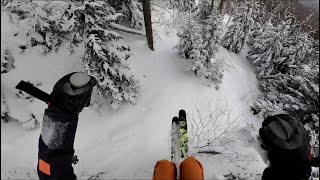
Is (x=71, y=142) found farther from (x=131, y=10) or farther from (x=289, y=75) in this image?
(x=289, y=75)

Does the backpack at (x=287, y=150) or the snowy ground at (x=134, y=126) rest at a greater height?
the backpack at (x=287, y=150)

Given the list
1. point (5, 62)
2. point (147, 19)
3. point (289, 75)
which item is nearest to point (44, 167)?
point (5, 62)

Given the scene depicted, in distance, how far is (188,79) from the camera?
13.3 metres

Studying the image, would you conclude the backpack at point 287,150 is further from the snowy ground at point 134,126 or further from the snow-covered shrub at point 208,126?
the snow-covered shrub at point 208,126

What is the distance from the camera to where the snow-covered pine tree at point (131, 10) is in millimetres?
12234

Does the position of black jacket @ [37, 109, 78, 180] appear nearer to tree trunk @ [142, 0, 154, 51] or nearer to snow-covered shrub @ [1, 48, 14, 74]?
snow-covered shrub @ [1, 48, 14, 74]

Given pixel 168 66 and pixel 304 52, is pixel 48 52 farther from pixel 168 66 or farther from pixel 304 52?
pixel 304 52

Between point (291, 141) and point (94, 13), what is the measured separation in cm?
670

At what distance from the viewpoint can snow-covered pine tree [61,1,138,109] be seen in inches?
344

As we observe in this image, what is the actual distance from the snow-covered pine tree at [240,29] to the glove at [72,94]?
16.0 m

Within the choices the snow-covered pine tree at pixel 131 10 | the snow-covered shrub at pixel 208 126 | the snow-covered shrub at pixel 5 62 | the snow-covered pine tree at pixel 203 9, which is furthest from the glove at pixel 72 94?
the snow-covered pine tree at pixel 203 9

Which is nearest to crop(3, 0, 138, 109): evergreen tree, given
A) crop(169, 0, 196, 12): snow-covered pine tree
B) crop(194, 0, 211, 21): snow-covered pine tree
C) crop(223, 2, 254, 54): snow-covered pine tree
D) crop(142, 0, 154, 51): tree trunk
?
crop(142, 0, 154, 51): tree trunk

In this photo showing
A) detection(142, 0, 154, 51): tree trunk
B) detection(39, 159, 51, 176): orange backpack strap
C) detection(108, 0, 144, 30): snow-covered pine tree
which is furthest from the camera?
detection(108, 0, 144, 30): snow-covered pine tree

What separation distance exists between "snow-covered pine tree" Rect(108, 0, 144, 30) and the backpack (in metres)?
9.20
